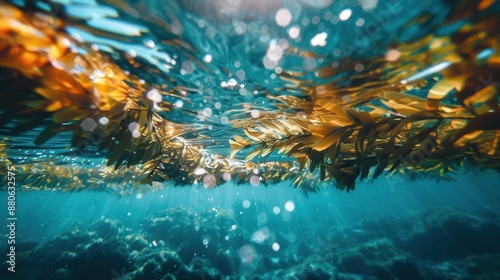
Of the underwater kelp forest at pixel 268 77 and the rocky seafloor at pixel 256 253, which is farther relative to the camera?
the rocky seafloor at pixel 256 253

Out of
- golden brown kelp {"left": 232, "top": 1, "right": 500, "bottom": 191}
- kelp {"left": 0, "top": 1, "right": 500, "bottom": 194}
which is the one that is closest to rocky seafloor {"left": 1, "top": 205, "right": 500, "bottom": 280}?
kelp {"left": 0, "top": 1, "right": 500, "bottom": 194}

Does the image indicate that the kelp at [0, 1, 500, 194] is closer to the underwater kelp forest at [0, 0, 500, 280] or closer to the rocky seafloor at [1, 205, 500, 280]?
the underwater kelp forest at [0, 0, 500, 280]

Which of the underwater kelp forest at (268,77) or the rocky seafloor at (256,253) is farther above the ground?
the underwater kelp forest at (268,77)

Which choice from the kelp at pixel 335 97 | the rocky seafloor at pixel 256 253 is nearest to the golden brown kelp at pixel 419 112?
the kelp at pixel 335 97

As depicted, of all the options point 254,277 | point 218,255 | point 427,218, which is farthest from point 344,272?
point 427,218

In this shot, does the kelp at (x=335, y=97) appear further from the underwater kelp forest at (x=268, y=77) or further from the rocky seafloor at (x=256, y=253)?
the rocky seafloor at (x=256, y=253)

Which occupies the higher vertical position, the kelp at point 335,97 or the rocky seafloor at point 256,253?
the kelp at point 335,97

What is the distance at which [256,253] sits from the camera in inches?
680

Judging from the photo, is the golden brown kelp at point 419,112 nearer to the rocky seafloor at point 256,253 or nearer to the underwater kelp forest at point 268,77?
the underwater kelp forest at point 268,77

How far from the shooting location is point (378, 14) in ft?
7.96

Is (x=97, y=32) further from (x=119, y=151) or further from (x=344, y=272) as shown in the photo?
(x=344, y=272)

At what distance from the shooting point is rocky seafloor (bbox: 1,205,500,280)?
10.9m

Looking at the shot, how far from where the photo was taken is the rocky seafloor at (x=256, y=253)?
10.9 m

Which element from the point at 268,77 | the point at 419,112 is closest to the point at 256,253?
the point at 268,77
